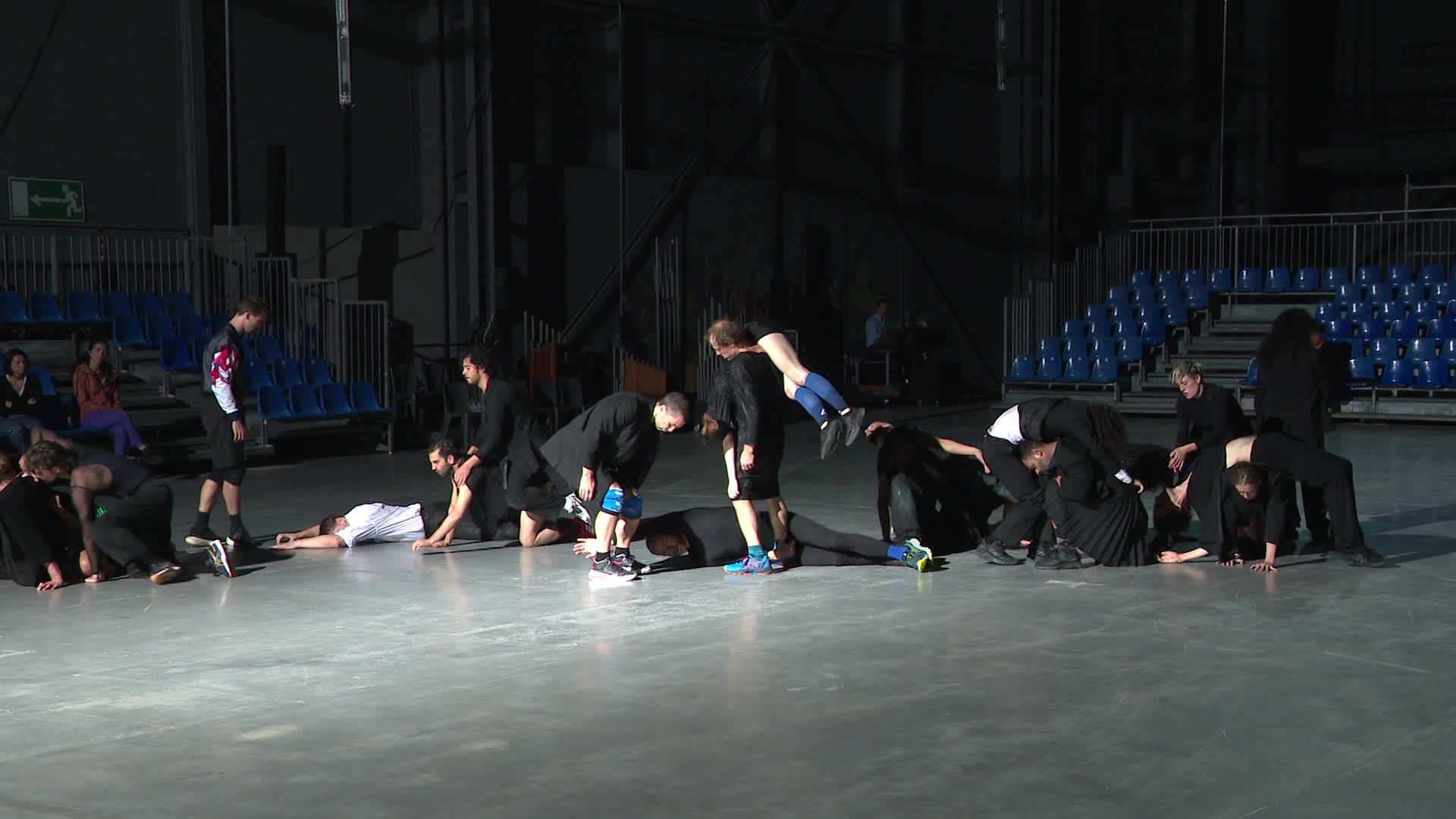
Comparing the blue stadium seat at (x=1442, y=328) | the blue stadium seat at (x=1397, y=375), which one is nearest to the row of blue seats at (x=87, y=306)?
the blue stadium seat at (x=1397, y=375)

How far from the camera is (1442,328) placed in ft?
62.1

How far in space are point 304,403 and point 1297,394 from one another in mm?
9860

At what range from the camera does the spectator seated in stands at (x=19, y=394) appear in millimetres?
12102

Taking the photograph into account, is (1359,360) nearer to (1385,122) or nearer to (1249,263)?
(1249,263)

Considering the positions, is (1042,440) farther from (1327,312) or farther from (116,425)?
(1327,312)

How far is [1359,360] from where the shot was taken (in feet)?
61.5

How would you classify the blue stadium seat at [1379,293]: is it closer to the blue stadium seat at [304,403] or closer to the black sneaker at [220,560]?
the blue stadium seat at [304,403]

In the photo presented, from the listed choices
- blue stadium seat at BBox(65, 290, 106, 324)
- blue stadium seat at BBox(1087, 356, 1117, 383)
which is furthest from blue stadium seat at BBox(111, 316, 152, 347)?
blue stadium seat at BBox(1087, 356, 1117, 383)

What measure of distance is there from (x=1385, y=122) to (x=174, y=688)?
27.5 m

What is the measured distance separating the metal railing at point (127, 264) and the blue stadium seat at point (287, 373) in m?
1.44

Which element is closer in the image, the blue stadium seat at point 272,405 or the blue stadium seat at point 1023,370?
the blue stadium seat at point 272,405

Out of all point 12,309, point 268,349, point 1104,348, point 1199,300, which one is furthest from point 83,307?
point 1199,300

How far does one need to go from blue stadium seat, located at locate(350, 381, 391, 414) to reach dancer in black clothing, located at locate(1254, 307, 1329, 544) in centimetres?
945

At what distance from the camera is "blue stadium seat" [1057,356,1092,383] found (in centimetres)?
2073
